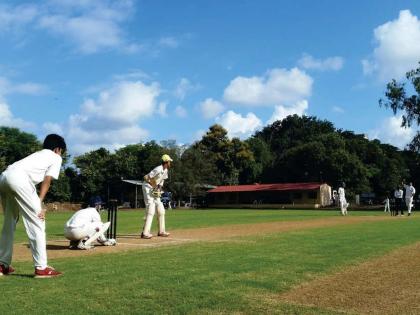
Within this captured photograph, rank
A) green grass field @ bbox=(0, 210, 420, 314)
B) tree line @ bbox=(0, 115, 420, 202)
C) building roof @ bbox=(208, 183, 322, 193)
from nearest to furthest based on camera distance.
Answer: green grass field @ bbox=(0, 210, 420, 314), building roof @ bbox=(208, 183, 322, 193), tree line @ bbox=(0, 115, 420, 202)

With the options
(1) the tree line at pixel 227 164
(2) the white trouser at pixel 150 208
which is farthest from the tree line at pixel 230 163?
(2) the white trouser at pixel 150 208

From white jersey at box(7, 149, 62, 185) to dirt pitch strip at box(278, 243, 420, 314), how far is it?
3.87m

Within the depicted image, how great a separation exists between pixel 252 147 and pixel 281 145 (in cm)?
1116

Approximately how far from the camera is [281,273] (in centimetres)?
814

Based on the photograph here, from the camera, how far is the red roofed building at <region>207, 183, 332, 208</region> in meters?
73.8

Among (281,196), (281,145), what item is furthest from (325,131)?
(281,196)

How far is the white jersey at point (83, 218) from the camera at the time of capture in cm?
1166

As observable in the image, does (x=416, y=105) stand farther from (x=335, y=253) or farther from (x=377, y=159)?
(x=335, y=253)

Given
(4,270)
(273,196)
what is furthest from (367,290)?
(273,196)

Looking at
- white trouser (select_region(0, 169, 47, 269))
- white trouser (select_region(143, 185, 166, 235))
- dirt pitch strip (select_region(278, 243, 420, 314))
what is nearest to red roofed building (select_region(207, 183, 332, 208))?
white trouser (select_region(143, 185, 166, 235))

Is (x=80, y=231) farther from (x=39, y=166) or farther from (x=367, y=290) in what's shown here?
(x=367, y=290)

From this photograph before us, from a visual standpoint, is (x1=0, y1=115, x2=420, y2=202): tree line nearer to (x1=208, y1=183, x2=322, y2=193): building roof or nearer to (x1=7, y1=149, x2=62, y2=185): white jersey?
(x1=208, y1=183, x2=322, y2=193): building roof

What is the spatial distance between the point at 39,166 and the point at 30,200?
1.71 ft

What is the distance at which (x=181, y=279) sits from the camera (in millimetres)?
7430
